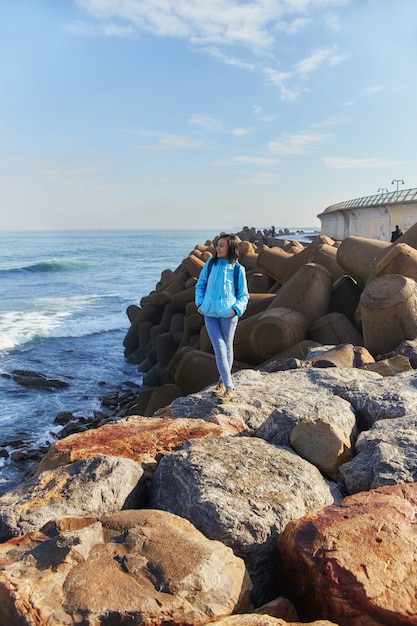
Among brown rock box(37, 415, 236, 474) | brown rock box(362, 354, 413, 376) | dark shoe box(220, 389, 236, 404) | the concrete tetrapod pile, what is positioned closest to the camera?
brown rock box(37, 415, 236, 474)

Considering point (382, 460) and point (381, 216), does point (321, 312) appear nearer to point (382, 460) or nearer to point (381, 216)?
point (382, 460)

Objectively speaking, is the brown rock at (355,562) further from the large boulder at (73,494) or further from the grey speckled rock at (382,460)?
the large boulder at (73,494)

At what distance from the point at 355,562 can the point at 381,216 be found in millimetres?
20157

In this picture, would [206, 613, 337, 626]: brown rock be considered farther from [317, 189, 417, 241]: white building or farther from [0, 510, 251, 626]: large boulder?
[317, 189, 417, 241]: white building

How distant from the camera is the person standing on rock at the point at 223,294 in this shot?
3625 mm

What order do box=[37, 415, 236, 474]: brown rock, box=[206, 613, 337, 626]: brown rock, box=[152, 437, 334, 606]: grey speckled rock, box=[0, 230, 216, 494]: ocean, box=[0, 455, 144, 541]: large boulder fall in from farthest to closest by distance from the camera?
box=[0, 230, 216, 494]: ocean → box=[37, 415, 236, 474]: brown rock → box=[0, 455, 144, 541]: large boulder → box=[152, 437, 334, 606]: grey speckled rock → box=[206, 613, 337, 626]: brown rock

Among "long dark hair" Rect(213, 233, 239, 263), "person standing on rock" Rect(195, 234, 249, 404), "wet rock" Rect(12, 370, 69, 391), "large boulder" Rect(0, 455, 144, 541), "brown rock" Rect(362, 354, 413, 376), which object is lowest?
"wet rock" Rect(12, 370, 69, 391)

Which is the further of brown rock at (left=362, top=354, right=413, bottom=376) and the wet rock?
the wet rock

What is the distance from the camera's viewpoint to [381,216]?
20469mm

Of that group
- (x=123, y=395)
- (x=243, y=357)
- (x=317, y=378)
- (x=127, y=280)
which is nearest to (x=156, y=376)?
(x=123, y=395)

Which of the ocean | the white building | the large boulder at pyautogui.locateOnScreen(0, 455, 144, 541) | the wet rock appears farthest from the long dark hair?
the white building

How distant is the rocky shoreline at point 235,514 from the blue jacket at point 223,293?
1.83 feet

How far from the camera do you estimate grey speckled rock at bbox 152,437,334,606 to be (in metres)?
2.02

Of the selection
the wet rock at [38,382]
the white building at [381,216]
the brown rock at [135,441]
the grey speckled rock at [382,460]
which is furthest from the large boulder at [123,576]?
the white building at [381,216]
